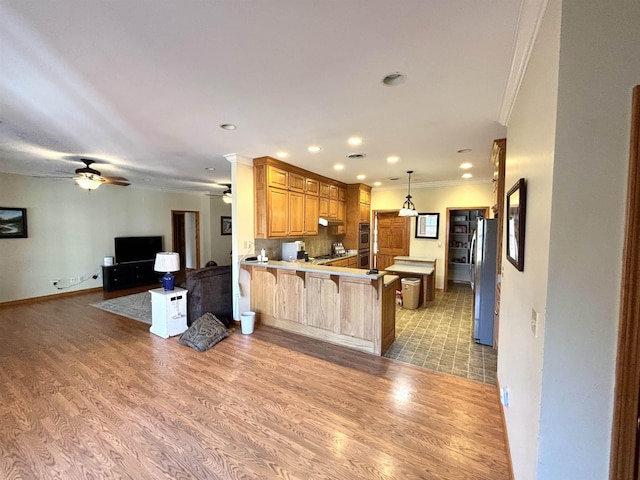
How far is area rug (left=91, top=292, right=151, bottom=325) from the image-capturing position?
4.86m

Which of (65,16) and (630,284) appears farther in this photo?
(65,16)

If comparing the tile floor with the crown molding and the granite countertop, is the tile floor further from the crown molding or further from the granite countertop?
the crown molding

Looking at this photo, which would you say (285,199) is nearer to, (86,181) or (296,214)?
(296,214)

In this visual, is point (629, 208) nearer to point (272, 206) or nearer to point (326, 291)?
point (326, 291)

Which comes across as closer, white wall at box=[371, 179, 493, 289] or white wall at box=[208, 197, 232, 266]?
white wall at box=[371, 179, 493, 289]

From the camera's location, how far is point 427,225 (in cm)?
686

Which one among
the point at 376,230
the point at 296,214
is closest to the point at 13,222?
the point at 296,214

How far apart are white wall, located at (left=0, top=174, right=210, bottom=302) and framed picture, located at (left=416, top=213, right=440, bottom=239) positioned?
712 cm

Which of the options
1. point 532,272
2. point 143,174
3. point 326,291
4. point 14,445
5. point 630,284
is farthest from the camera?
point 143,174

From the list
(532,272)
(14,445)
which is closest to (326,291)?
(532,272)

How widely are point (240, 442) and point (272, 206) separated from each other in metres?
3.15

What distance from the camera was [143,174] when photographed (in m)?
5.73

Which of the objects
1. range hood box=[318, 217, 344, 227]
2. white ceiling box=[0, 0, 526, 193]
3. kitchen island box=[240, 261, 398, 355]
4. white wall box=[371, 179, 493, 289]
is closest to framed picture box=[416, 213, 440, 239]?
white wall box=[371, 179, 493, 289]

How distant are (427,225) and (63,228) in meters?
8.45
